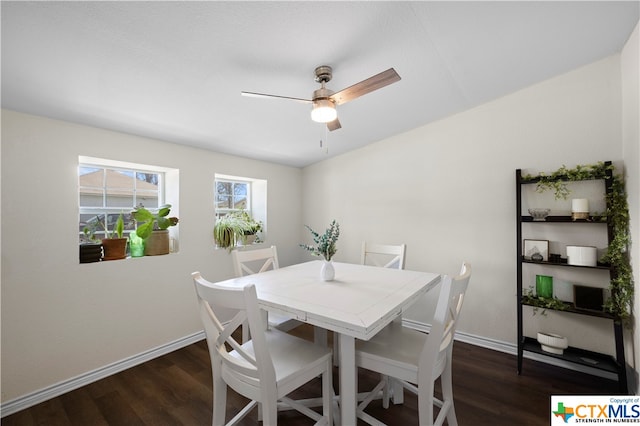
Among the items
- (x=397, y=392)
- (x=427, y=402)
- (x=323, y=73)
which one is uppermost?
(x=323, y=73)

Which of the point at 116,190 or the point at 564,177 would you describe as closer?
the point at 564,177

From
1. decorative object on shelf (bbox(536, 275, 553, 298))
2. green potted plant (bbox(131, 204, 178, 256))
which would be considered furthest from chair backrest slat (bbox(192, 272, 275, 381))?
decorative object on shelf (bbox(536, 275, 553, 298))

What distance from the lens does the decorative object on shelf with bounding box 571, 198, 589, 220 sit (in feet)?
6.66

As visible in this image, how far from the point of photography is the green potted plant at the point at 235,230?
2947 mm

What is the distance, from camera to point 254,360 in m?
1.23

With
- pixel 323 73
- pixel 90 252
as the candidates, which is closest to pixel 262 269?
pixel 90 252

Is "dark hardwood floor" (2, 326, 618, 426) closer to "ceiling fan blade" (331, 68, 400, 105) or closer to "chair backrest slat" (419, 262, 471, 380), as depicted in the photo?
"chair backrest slat" (419, 262, 471, 380)

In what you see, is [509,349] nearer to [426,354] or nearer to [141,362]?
[426,354]

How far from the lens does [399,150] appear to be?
311 centimetres

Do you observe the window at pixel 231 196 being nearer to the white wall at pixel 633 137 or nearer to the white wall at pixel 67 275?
the white wall at pixel 67 275

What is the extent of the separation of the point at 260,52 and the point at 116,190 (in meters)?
1.93

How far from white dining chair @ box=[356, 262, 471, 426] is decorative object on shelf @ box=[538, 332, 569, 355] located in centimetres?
120

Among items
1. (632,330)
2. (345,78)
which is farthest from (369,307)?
(632,330)

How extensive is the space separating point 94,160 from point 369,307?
96.5 inches
